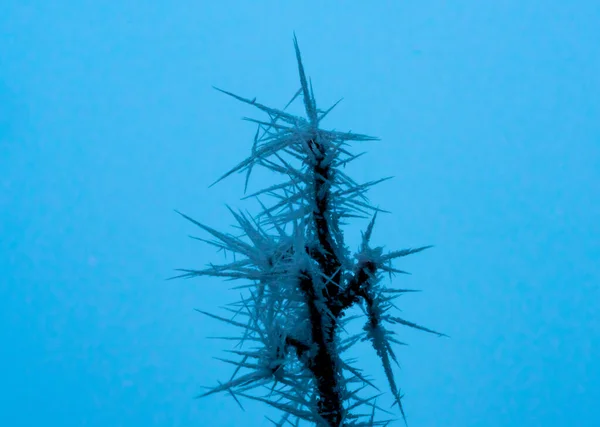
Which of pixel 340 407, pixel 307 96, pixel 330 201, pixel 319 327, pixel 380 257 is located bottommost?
pixel 340 407

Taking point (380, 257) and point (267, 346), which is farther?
point (380, 257)

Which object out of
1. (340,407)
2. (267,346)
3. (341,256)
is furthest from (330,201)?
(340,407)

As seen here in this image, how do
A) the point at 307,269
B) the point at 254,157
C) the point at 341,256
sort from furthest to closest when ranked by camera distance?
1. the point at 341,256
2. the point at 254,157
3. the point at 307,269

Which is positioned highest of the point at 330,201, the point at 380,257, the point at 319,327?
the point at 330,201

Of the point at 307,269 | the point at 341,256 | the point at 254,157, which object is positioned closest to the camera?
the point at 307,269

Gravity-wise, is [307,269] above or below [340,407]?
above

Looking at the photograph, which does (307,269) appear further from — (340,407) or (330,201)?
(340,407)

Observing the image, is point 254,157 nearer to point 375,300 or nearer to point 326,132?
point 326,132

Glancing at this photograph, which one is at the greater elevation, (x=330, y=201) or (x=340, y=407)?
(x=330, y=201)

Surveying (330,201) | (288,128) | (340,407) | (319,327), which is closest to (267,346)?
(319,327)
